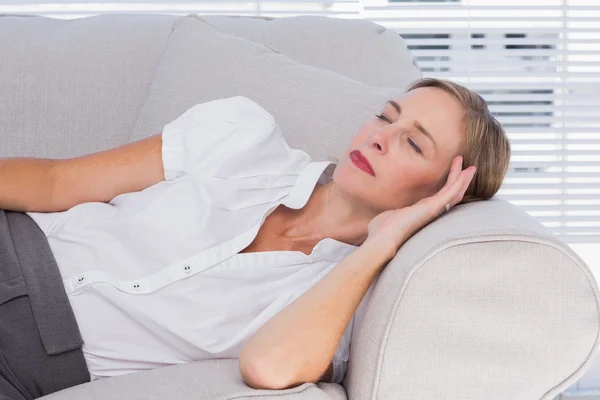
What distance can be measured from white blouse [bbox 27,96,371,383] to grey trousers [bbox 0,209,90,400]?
3 centimetres

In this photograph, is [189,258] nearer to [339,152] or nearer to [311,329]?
[311,329]

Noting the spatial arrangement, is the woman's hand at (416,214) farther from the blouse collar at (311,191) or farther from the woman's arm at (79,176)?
the woman's arm at (79,176)

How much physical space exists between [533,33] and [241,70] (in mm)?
1514

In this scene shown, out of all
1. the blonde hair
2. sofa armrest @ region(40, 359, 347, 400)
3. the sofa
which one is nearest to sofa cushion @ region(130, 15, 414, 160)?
the sofa

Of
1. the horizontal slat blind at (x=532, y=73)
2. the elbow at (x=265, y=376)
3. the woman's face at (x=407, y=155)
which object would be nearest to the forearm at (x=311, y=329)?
the elbow at (x=265, y=376)

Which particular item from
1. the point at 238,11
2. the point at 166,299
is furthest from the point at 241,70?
the point at 238,11

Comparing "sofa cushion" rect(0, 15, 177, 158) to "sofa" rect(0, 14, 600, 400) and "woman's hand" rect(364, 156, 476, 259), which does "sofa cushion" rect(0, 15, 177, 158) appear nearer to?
"sofa" rect(0, 14, 600, 400)

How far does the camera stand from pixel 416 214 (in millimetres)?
1397

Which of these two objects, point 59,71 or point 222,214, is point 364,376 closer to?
point 222,214

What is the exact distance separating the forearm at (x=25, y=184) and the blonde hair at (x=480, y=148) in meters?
0.78

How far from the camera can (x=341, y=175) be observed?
1556mm

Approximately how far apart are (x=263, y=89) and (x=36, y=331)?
0.73m

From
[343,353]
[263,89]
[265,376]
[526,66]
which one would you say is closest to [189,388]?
[265,376]

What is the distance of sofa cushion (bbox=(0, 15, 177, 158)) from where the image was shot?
1915 mm
